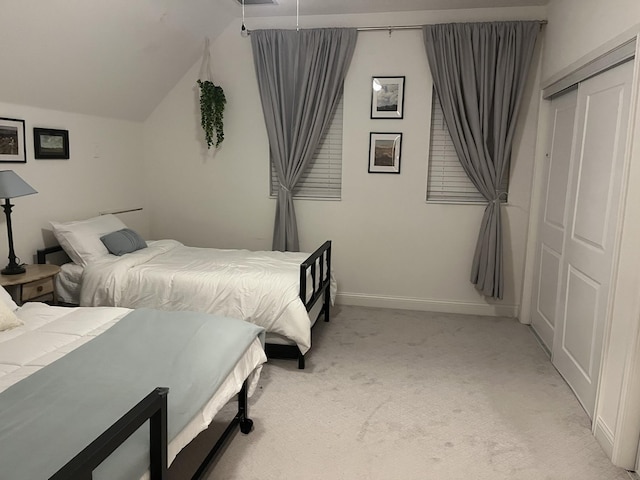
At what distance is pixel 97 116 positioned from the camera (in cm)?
421

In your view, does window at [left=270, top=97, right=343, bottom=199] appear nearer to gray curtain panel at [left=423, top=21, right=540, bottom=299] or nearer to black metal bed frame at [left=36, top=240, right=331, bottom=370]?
black metal bed frame at [left=36, top=240, right=331, bottom=370]

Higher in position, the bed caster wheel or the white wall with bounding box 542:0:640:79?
the white wall with bounding box 542:0:640:79

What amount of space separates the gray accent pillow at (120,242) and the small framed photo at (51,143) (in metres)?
0.73

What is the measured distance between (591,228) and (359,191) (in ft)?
7.12

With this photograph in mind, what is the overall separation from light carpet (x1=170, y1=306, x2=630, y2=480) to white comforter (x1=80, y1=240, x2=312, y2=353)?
15.3 inches

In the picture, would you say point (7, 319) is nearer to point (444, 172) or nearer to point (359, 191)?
point (359, 191)

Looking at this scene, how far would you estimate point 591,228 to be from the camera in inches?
112

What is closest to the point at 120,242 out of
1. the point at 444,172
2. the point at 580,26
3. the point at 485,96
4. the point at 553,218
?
the point at 444,172

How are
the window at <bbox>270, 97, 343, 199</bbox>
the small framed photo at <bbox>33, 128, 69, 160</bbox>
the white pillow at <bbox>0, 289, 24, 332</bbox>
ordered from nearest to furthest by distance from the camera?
1. the white pillow at <bbox>0, 289, 24, 332</bbox>
2. the small framed photo at <bbox>33, 128, 69, 160</bbox>
3. the window at <bbox>270, 97, 343, 199</bbox>

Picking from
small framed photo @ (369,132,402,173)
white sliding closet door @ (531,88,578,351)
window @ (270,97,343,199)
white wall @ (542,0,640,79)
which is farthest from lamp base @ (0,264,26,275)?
white wall @ (542,0,640,79)

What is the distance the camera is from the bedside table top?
2963 millimetres

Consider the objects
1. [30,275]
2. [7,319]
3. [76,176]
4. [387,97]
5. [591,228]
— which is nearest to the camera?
[7,319]

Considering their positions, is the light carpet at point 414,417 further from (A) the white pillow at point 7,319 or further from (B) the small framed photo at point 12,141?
(B) the small framed photo at point 12,141

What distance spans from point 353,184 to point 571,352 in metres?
2.35
